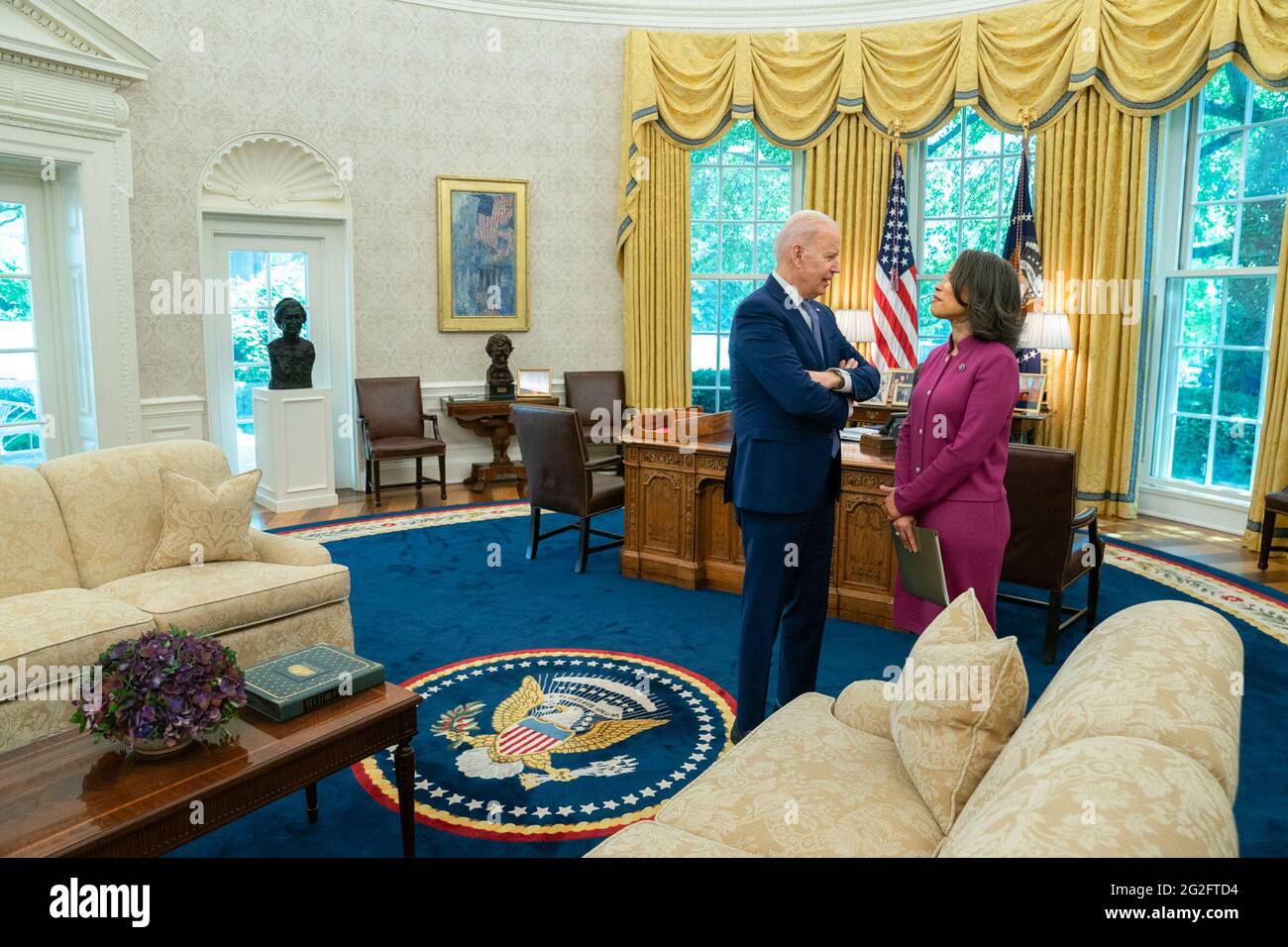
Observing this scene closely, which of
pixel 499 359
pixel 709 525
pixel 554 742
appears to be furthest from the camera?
pixel 499 359

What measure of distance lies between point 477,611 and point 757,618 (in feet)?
6.74

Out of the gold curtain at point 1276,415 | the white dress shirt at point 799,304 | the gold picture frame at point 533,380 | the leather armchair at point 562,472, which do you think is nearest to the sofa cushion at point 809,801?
the white dress shirt at point 799,304

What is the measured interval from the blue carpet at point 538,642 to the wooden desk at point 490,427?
5.17 ft

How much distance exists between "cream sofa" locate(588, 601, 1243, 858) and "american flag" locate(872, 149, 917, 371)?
5.82 metres

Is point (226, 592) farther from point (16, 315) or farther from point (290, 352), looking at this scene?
point (16, 315)

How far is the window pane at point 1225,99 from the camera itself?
6359 mm

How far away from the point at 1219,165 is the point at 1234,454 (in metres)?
2.02

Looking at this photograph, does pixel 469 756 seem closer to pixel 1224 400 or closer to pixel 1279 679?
pixel 1279 679

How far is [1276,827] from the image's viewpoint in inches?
105

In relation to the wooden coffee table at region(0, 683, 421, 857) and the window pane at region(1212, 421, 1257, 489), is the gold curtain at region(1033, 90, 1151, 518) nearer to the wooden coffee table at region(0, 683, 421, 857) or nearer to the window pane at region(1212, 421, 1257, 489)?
the window pane at region(1212, 421, 1257, 489)

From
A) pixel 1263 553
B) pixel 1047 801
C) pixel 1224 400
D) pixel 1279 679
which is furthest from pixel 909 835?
pixel 1224 400

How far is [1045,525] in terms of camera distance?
3906 mm

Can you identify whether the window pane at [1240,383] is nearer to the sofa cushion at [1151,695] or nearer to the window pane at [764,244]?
the window pane at [764,244]

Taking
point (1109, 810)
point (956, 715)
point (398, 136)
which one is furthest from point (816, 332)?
point (398, 136)
